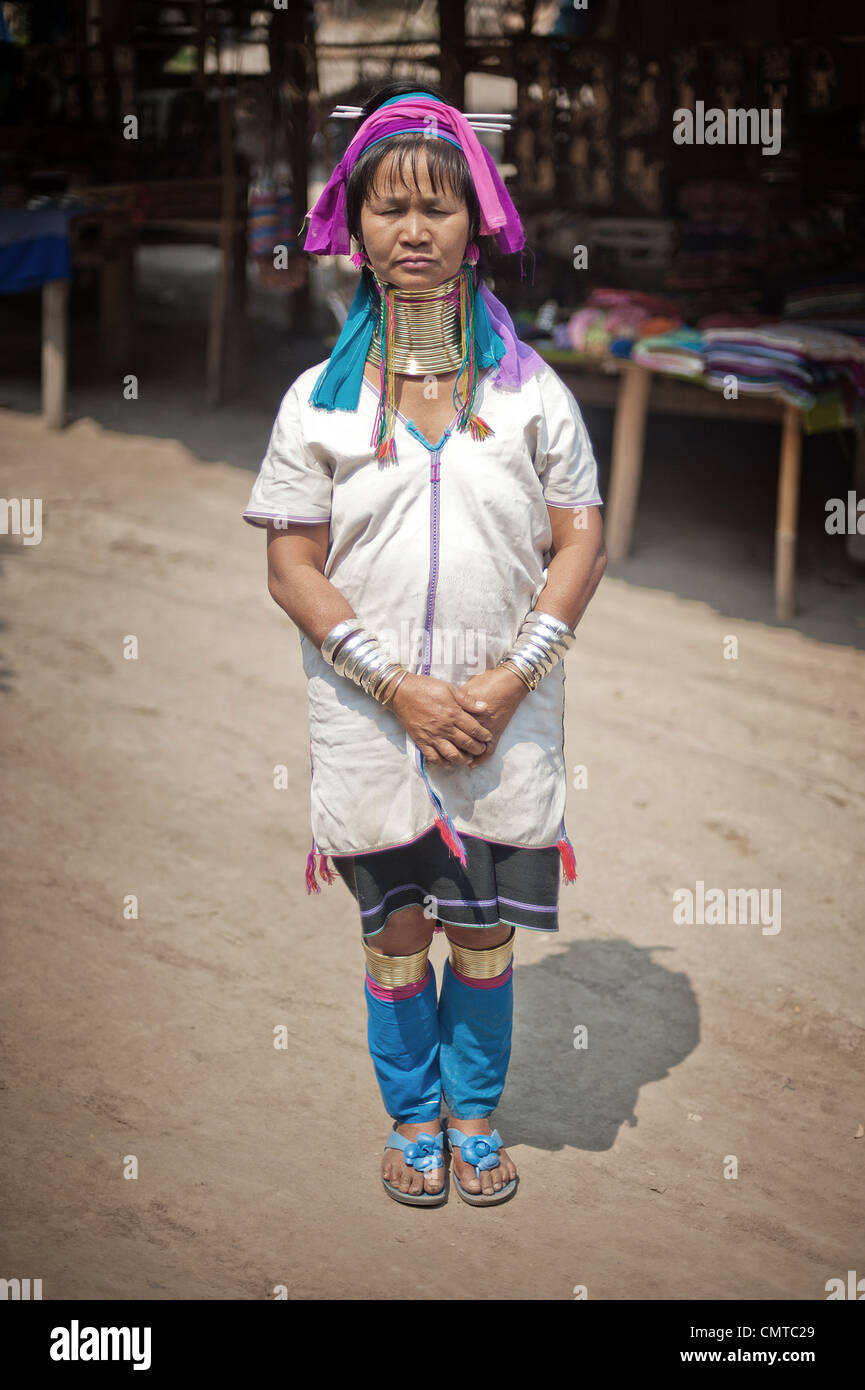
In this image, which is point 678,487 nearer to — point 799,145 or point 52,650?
point 799,145

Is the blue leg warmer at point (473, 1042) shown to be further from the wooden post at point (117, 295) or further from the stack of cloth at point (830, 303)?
the wooden post at point (117, 295)

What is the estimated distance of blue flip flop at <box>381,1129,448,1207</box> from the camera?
2.56 metres

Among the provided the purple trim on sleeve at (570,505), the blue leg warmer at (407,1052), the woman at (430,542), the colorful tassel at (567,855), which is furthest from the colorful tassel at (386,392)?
the blue leg warmer at (407,1052)

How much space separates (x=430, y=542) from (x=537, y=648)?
27cm

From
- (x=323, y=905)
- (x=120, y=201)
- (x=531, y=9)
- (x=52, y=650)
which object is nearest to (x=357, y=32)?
(x=531, y=9)

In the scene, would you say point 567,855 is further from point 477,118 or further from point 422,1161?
point 477,118

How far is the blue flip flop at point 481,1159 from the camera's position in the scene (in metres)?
2.56

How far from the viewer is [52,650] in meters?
5.10

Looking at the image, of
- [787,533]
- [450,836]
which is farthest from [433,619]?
[787,533]

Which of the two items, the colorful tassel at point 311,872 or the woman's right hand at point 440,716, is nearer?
the woman's right hand at point 440,716

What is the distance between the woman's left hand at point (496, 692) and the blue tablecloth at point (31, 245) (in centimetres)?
599

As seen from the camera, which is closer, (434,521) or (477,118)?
(434,521)

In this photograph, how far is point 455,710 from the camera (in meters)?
2.24

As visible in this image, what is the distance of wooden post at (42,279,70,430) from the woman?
18.4 ft
